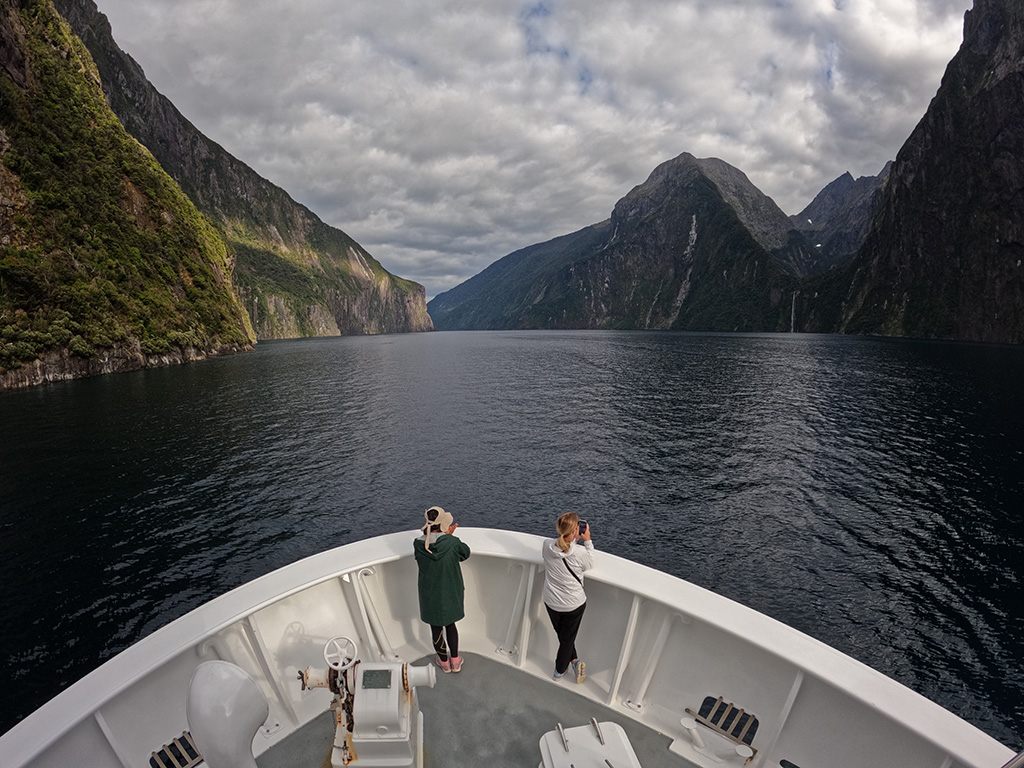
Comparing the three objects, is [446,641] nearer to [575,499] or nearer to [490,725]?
[490,725]

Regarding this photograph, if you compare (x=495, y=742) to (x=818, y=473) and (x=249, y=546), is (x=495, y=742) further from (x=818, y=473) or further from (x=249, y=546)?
(x=818, y=473)

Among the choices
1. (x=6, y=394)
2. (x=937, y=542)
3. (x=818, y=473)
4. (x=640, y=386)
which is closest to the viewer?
(x=937, y=542)

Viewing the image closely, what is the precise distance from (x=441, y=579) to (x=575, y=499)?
57.7 ft

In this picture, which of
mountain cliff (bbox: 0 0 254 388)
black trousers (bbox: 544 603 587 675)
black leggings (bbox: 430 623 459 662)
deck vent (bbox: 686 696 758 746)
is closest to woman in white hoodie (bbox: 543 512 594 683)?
black trousers (bbox: 544 603 587 675)

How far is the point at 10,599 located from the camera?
47.2 ft

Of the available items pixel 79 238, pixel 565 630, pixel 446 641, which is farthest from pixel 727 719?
pixel 79 238

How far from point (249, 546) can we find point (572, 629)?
16546mm

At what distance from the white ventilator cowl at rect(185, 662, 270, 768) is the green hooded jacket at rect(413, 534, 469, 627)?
2653 millimetres

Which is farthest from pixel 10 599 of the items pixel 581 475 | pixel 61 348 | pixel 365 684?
pixel 61 348

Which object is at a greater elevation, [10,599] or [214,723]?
[214,723]

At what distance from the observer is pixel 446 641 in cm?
624

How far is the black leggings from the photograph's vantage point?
6121 millimetres

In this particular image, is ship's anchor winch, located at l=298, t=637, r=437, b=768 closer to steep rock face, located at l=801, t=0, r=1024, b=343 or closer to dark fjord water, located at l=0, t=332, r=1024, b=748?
dark fjord water, located at l=0, t=332, r=1024, b=748

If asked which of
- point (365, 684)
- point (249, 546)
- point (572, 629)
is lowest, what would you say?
point (249, 546)
